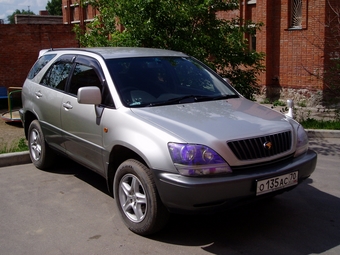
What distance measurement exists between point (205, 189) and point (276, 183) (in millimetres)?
788

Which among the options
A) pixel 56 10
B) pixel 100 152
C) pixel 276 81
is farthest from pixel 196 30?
pixel 56 10

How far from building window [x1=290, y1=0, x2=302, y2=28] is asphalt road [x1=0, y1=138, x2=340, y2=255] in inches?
377

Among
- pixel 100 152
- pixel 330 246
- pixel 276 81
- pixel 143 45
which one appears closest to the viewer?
pixel 330 246

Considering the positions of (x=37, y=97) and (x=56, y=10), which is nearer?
(x=37, y=97)

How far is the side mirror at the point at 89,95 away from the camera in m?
5.19

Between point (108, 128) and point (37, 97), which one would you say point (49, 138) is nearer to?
point (37, 97)

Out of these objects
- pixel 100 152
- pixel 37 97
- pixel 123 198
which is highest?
pixel 37 97

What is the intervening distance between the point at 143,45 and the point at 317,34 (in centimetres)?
704

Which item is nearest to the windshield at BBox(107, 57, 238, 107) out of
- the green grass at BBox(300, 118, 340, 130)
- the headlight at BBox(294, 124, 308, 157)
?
the headlight at BBox(294, 124, 308, 157)

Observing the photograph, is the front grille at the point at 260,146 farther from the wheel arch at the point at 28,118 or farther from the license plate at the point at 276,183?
the wheel arch at the point at 28,118

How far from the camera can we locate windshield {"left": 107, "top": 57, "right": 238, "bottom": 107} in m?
5.41

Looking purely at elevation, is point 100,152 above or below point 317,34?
below

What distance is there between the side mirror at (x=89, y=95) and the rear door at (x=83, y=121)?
0.62 feet

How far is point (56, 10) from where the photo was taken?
81.2 meters
